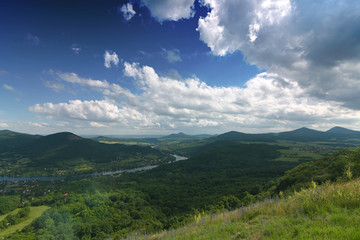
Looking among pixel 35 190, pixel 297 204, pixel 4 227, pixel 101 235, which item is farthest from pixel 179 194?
pixel 35 190

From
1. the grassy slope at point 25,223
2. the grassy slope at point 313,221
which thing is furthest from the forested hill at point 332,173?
the grassy slope at point 25,223

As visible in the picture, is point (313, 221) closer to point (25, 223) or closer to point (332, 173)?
point (332, 173)

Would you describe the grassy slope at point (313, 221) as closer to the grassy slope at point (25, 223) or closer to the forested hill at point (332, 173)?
the forested hill at point (332, 173)

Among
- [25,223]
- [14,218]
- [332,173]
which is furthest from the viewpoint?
[14,218]

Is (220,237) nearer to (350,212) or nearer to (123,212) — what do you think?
(350,212)

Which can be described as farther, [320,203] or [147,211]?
[147,211]

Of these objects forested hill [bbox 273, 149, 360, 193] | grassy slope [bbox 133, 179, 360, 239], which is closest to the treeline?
grassy slope [bbox 133, 179, 360, 239]

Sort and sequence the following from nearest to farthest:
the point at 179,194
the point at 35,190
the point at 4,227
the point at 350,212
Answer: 1. the point at 350,212
2. the point at 4,227
3. the point at 179,194
4. the point at 35,190

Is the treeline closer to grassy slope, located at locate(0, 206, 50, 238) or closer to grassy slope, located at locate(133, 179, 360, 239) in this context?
grassy slope, located at locate(0, 206, 50, 238)

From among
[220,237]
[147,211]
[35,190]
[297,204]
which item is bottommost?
[35,190]

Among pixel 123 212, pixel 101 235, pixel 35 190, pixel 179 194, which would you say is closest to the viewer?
pixel 101 235

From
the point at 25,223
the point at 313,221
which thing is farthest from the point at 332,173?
the point at 25,223
